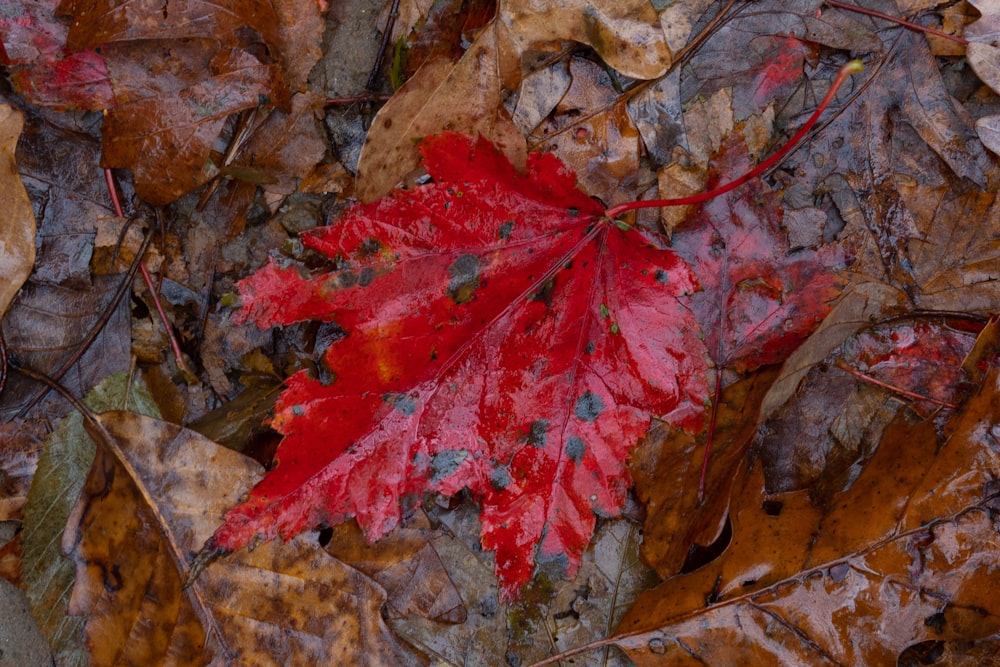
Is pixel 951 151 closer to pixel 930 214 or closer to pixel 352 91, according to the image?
pixel 930 214

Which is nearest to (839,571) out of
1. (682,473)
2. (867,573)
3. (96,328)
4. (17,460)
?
(867,573)

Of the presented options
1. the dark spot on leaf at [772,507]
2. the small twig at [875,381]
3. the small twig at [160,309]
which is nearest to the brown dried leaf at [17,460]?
the small twig at [160,309]

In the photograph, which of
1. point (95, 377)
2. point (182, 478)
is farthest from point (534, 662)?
point (95, 377)

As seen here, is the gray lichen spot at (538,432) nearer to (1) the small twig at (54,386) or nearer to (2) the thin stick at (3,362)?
(1) the small twig at (54,386)

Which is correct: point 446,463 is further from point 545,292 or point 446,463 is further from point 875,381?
point 875,381

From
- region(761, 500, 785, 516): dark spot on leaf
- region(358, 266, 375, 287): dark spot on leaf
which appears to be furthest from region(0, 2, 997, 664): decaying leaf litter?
region(358, 266, 375, 287): dark spot on leaf

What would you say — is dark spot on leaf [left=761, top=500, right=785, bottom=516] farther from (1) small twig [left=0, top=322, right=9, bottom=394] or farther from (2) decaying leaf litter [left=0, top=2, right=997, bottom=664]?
(1) small twig [left=0, top=322, right=9, bottom=394]
